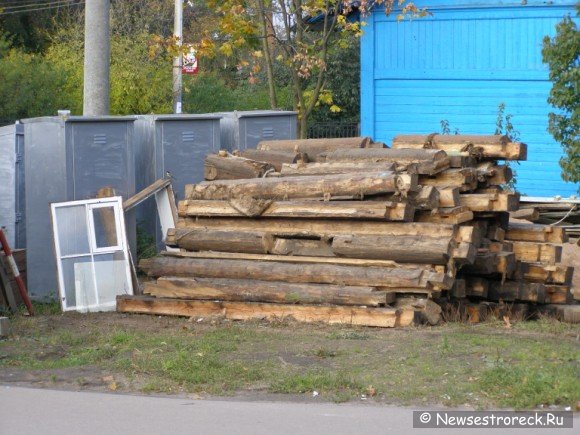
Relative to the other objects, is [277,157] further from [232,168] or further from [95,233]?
[95,233]

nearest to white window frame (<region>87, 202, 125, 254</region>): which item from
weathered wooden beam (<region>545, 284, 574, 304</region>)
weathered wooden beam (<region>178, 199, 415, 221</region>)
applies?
weathered wooden beam (<region>178, 199, 415, 221</region>)

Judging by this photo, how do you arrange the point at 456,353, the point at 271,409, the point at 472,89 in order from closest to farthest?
the point at 271,409
the point at 456,353
the point at 472,89

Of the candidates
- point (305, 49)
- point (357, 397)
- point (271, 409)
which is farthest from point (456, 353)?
point (305, 49)

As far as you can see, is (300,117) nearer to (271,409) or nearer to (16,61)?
(16,61)

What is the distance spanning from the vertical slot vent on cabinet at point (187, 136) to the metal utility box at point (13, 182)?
2457mm

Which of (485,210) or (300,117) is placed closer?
(485,210)

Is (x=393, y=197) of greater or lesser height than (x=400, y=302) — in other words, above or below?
above

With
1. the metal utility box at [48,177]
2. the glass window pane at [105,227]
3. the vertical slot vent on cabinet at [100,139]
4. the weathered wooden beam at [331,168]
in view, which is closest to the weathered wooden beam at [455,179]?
the weathered wooden beam at [331,168]

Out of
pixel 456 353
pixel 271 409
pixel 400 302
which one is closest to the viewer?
pixel 271 409

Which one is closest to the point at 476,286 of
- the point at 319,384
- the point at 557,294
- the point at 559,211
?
the point at 557,294

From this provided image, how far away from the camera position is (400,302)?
10.3m

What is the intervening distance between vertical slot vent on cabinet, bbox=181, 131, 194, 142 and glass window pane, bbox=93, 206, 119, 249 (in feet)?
7.68

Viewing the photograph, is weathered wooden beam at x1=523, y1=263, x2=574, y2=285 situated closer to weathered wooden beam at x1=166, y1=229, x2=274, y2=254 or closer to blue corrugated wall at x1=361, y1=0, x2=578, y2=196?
weathered wooden beam at x1=166, y1=229, x2=274, y2=254

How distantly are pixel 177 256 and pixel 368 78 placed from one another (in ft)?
35.8
